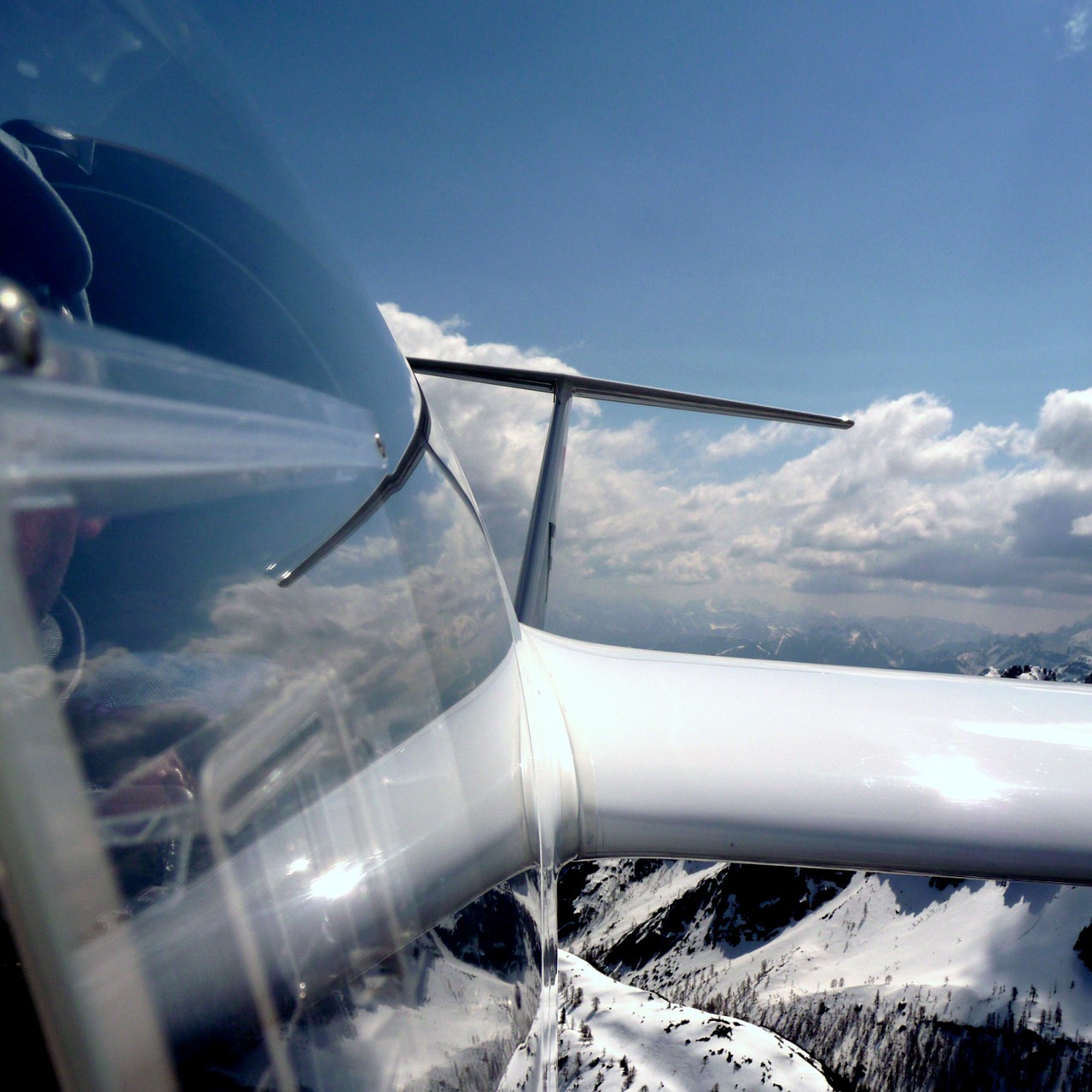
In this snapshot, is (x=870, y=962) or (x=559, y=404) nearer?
(x=559, y=404)

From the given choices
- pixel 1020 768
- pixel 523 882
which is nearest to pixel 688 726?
pixel 1020 768

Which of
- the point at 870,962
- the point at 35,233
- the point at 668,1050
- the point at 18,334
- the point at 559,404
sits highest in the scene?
the point at 559,404

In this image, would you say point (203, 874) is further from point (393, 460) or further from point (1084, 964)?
point (1084, 964)

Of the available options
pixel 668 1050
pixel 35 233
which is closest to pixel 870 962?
pixel 668 1050

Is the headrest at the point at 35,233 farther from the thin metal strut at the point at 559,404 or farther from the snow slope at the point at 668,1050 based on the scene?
the snow slope at the point at 668,1050

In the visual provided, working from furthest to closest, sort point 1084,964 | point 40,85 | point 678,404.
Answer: point 1084,964 → point 678,404 → point 40,85

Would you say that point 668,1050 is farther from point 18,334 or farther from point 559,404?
point 18,334
